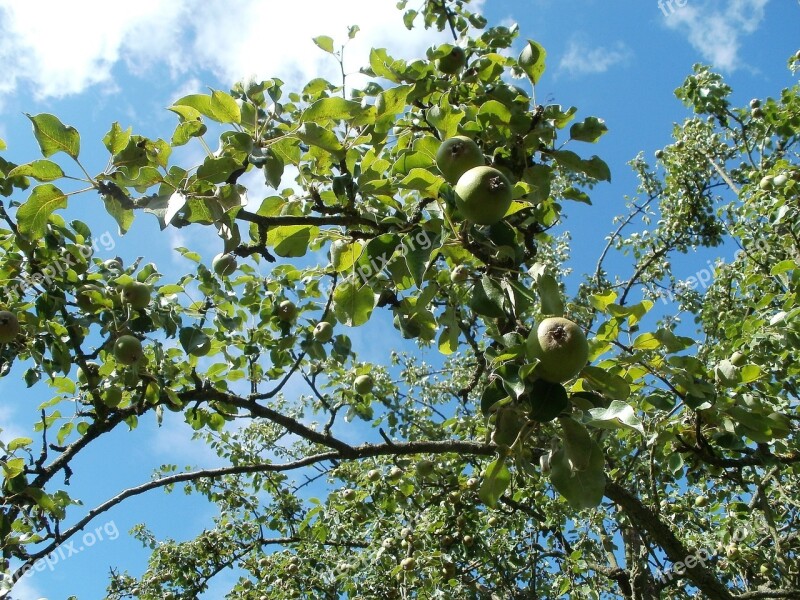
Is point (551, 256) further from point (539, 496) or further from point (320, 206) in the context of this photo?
point (320, 206)

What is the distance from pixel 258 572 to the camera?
267 inches

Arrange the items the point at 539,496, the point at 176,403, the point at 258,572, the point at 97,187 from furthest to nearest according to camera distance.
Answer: the point at 258,572 → the point at 539,496 → the point at 176,403 → the point at 97,187

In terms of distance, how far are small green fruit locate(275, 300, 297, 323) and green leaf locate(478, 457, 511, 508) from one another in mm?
1720

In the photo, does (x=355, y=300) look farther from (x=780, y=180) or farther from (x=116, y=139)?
(x=780, y=180)

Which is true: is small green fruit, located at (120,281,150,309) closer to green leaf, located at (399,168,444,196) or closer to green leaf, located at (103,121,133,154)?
green leaf, located at (103,121,133,154)

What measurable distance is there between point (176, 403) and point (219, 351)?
500 mm

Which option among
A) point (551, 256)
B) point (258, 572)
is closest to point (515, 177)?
point (551, 256)

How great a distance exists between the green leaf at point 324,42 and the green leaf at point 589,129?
41.7 inches

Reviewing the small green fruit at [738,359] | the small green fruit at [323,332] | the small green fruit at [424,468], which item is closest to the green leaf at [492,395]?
the small green fruit at [323,332]

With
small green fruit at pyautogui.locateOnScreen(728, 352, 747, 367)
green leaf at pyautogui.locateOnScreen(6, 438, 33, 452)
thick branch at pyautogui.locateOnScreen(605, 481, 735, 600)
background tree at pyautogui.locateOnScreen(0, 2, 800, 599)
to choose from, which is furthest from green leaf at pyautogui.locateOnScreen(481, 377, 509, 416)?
small green fruit at pyautogui.locateOnScreen(728, 352, 747, 367)

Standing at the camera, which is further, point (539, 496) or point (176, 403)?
point (539, 496)

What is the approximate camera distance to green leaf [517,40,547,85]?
2318 millimetres

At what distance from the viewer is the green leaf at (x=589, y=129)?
2.29 metres

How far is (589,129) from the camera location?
2.31 metres
